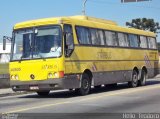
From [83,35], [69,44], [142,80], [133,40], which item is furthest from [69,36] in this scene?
[142,80]

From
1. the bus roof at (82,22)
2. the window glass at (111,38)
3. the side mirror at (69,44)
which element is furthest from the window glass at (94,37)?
the side mirror at (69,44)

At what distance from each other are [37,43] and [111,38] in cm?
572

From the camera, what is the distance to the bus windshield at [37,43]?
1988 centimetres

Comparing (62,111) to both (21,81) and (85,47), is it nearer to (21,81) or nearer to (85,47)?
(21,81)

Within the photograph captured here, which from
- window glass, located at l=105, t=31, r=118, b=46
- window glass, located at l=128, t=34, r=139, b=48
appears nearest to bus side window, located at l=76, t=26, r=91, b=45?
window glass, located at l=105, t=31, r=118, b=46

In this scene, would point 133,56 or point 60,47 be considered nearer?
point 60,47

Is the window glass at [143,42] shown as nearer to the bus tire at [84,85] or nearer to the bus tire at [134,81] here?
the bus tire at [134,81]

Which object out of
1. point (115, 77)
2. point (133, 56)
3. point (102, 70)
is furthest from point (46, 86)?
point (133, 56)

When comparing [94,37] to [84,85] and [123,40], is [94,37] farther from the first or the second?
[123,40]

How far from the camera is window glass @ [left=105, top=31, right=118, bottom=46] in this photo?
24.4 m

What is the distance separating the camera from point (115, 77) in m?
24.9

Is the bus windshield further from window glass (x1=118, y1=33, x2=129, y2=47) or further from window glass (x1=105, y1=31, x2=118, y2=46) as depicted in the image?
window glass (x1=118, y1=33, x2=129, y2=47)

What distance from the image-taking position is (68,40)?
20188mm

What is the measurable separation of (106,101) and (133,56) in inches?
391
